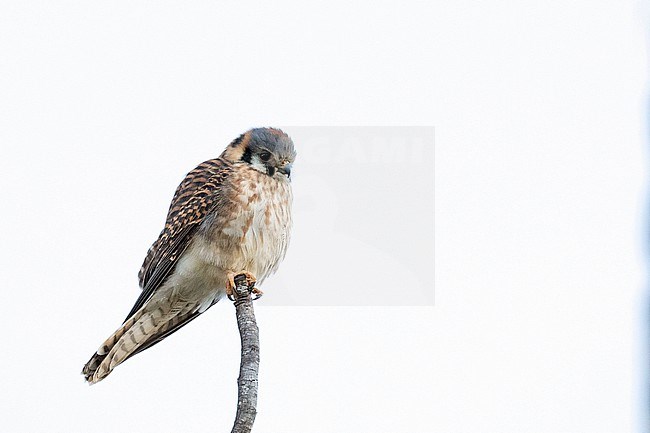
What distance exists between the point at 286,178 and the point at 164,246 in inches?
27.9

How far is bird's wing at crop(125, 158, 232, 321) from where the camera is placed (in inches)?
195

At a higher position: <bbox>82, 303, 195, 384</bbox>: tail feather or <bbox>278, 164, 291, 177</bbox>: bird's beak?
<bbox>278, 164, 291, 177</bbox>: bird's beak

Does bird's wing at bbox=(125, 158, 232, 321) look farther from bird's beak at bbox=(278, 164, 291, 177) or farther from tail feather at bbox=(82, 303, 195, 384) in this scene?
bird's beak at bbox=(278, 164, 291, 177)

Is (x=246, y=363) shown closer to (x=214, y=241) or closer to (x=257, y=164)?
(x=214, y=241)

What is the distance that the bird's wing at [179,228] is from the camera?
496 cm

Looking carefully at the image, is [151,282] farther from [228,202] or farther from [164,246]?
[228,202]

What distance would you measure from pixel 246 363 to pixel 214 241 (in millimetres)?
1519

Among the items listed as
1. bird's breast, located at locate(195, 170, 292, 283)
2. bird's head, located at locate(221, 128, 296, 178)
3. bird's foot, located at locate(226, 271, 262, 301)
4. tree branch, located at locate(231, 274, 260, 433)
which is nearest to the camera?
tree branch, located at locate(231, 274, 260, 433)

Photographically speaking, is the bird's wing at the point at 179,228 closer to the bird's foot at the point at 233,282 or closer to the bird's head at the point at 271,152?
the bird's head at the point at 271,152

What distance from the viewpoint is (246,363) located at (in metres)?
3.45

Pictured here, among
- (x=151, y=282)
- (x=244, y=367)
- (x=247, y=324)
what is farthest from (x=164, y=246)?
(x=244, y=367)

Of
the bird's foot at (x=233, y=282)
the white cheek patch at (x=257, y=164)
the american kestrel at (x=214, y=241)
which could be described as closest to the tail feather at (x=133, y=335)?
the american kestrel at (x=214, y=241)

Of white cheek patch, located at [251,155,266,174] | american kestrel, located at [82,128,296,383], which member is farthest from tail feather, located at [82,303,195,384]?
white cheek patch, located at [251,155,266,174]

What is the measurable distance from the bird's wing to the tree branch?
0.76m
